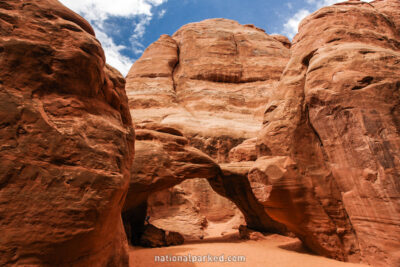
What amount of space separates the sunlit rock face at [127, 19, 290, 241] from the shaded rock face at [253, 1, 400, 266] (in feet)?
23.9

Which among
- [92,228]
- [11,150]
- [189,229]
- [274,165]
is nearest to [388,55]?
[274,165]

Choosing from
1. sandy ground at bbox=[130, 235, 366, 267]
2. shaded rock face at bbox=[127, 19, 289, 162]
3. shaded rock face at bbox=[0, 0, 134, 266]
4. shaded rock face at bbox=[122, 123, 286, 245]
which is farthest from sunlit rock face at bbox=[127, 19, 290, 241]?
shaded rock face at bbox=[0, 0, 134, 266]

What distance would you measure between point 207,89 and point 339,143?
17192 millimetres

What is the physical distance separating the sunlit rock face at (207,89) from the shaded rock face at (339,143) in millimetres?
7270

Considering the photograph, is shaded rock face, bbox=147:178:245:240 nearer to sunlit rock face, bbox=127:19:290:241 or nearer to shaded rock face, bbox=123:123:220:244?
sunlit rock face, bbox=127:19:290:241

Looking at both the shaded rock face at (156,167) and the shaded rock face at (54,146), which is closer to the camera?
the shaded rock face at (54,146)

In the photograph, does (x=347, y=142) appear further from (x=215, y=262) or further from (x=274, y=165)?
(x=215, y=262)

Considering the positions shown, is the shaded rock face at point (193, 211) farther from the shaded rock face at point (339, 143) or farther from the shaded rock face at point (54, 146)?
the shaded rock face at point (54, 146)

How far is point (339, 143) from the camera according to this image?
19.0ft

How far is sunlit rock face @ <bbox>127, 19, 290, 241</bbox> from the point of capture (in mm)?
14219

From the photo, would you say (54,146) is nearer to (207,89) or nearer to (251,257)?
Answer: (251,257)

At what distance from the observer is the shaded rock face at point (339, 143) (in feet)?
16.5

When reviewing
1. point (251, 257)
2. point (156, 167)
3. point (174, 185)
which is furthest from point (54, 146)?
point (174, 185)

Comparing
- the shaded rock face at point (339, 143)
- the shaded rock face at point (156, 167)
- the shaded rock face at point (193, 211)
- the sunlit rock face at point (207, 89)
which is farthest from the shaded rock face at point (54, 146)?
the sunlit rock face at point (207, 89)
